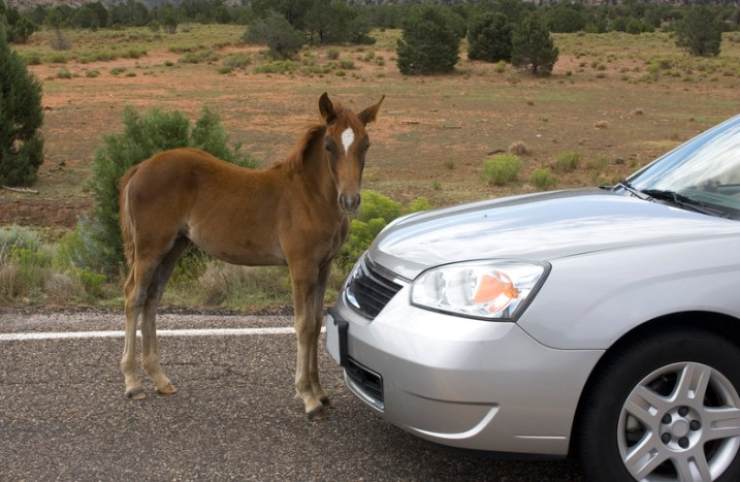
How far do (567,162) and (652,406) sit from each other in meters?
20.3

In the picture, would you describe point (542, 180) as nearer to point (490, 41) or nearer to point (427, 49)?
point (427, 49)

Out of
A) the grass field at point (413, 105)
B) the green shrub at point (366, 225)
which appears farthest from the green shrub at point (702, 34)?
the green shrub at point (366, 225)

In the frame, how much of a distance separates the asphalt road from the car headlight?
59cm

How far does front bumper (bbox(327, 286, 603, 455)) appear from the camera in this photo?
363cm

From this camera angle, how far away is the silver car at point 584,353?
365 centimetres

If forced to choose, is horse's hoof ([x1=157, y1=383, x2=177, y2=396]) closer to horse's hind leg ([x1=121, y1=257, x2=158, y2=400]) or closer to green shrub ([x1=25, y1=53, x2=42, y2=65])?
horse's hind leg ([x1=121, y1=257, x2=158, y2=400])

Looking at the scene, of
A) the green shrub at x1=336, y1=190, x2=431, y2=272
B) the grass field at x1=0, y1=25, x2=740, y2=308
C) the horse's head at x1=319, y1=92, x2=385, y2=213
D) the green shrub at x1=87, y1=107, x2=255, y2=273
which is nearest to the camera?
the horse's head at x1=319, y1=92, x2=385, y2=213

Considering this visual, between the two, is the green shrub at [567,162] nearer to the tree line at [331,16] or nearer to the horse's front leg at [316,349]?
the horse's front leg at [316,349]

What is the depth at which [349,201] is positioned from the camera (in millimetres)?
4633

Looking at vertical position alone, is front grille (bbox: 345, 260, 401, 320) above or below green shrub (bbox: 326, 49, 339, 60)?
above

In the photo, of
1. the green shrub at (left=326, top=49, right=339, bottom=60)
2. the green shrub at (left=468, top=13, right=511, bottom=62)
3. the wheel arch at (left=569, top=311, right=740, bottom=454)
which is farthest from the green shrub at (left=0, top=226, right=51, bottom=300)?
the green shrub at (left=326, top=49, right=339, bottom=60)

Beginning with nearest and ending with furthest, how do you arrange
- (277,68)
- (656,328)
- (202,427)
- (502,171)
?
(656,328) < (202,427) < (502,171) < (277,68)

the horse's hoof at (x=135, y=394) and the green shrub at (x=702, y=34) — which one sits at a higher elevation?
the horse's hoof at (x=135, y=394)

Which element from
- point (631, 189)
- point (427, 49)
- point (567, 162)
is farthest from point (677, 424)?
point (427, 49)
